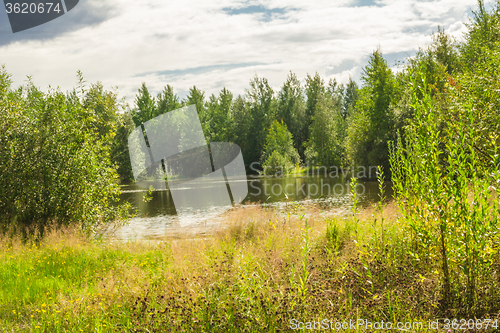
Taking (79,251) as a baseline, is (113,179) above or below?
above

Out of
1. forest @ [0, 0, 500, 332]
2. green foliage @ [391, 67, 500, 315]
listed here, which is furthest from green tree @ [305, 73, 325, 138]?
green foliage @ [391, 67, 500, 315]

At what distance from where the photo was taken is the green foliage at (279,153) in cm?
4956

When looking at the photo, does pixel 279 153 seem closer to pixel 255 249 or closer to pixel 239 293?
pixel 255 249

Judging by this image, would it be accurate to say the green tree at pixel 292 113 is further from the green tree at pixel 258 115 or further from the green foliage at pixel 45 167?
the green foliage at pixel 45 167

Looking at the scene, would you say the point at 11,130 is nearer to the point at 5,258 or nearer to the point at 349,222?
the point at 5,258

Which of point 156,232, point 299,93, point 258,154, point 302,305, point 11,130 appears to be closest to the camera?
point 302,305

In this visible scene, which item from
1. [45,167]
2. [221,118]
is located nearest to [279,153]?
[221,118]

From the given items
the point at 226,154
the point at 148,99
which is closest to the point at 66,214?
the point at 148,99

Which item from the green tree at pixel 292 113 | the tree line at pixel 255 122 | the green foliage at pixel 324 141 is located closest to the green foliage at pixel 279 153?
the tree line at pixel 255 122

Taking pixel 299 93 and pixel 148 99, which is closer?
pixel 148 99

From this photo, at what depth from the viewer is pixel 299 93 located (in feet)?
224

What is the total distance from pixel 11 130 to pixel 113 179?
3496 mm

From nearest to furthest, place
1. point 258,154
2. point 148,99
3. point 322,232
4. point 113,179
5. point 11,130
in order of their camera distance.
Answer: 1. point 322,232
2. point 11,130
3. point 113,179
4. point 148,99
5. point 258,154

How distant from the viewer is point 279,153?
172 ft
